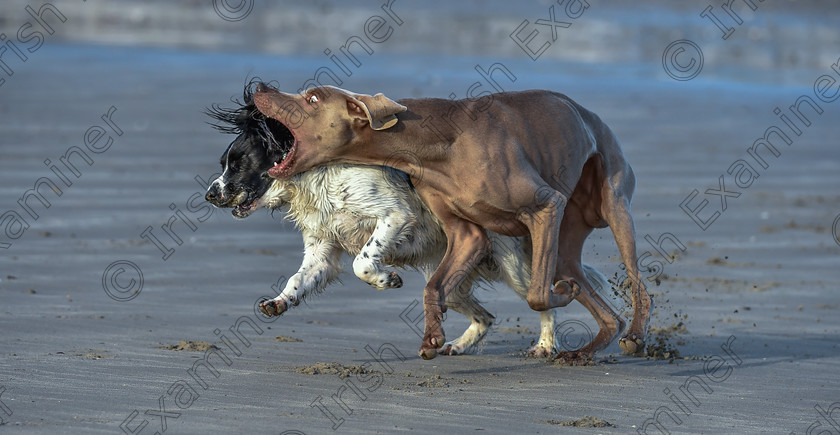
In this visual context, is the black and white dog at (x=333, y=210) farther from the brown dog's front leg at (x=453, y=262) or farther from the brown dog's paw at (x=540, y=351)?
the brown dog's paw at (x=540, y=351)

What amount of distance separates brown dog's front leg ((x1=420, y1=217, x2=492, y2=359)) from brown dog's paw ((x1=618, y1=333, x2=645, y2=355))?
3.01 ft

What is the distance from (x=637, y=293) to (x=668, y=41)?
21.8m

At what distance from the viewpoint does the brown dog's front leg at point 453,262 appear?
6.61m

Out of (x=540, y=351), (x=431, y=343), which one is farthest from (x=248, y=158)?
(x=540, y=351)

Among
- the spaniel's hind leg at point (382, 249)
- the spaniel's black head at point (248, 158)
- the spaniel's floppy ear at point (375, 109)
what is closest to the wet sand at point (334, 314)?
the spaniel's hind leg at point (382, 249)

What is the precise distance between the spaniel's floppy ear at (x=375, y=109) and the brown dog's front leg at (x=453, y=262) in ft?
2.44

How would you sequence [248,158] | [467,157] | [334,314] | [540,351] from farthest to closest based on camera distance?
[334,314] → [540,351] → [248,158] → [467,157]

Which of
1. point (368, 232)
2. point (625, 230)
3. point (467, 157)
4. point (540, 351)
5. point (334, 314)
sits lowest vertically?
point (540, 351)

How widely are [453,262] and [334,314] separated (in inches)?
82.1

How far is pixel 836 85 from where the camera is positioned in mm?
22000

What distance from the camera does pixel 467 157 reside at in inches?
260

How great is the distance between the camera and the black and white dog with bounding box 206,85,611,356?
7016 mm

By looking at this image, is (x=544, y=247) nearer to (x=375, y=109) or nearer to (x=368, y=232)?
(x=368, y=232)

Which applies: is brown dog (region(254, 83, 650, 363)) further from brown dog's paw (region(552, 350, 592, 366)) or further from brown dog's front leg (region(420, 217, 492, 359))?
brown dog's paw (region(552, 350, 592, 366))
